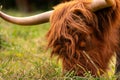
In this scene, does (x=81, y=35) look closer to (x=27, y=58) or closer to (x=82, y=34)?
(x=82, y=34)

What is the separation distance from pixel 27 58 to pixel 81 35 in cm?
216

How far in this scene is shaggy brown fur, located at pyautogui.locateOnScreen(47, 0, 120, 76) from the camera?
545 centimetres

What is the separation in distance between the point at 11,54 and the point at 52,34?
2.10 metres

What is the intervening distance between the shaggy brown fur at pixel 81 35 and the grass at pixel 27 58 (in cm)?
16

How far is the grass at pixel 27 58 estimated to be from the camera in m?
5.60

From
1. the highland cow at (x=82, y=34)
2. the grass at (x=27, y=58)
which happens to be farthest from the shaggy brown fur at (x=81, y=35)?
the grass at (x=27, y=58)

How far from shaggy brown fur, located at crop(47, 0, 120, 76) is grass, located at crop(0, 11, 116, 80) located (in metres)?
0.16

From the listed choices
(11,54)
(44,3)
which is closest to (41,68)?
(11,54)

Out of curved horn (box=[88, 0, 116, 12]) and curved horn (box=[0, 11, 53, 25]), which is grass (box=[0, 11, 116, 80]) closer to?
curved horn (box=[0, 11, 53, 25])

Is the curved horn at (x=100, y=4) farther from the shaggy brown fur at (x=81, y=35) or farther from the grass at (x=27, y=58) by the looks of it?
the grass at (x=27, y=58)

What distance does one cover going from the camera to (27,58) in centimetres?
749

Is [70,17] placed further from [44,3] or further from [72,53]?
[44,3]

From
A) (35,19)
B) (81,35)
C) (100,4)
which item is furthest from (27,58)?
(100,4)

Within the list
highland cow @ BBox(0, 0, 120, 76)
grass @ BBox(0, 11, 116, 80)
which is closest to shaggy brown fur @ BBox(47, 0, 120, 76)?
highland cow @ BBox(0, 0, 120, 76)
